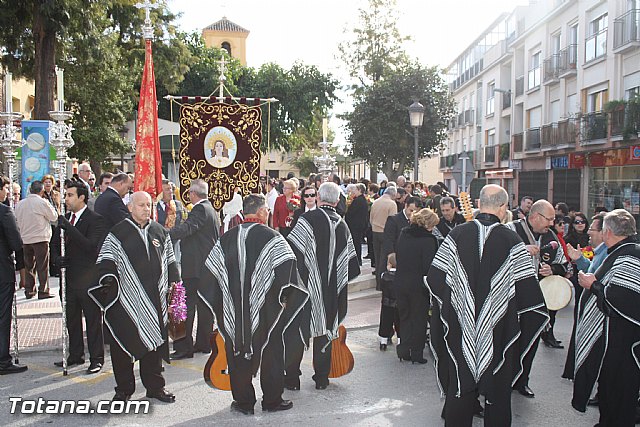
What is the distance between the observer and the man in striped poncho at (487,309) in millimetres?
4754

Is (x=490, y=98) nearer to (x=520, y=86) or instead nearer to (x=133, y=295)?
(x=520, y=86)

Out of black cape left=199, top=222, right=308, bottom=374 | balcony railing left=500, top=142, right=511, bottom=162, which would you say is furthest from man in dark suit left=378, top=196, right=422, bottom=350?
balcony railing left=500, top=142, right=511, bottom=162

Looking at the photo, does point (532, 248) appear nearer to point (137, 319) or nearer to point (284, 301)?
point (284, 301)

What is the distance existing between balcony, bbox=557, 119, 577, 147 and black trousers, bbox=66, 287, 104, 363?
80.5ft

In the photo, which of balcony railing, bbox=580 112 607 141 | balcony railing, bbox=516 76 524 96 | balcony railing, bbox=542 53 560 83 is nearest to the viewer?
balcony railing, bbox=580 112 607 141

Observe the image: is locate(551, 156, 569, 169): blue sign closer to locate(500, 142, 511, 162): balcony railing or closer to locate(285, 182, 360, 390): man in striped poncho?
locate(500, 142, 511, 162): balcony railing

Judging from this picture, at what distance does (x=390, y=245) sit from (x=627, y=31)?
18.9m

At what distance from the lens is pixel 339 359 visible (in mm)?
6387

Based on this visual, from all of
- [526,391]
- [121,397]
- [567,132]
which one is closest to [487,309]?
[526,391]

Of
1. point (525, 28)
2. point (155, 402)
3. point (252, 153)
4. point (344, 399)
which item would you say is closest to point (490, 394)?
point (344, 399)

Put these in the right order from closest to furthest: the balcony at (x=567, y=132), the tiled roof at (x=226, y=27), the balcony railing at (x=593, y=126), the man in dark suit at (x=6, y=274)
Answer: the man in dark suit at (x=6, y=274) < the balcony railing at (x=593, y=126) < the balcony at (x=567, y=132) < the tiled roof at (x=226, y=27)

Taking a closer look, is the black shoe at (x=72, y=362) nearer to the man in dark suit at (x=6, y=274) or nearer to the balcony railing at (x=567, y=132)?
the man in dark suit at (x=6, y=274)

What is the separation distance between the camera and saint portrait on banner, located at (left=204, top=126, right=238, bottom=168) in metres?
10.4

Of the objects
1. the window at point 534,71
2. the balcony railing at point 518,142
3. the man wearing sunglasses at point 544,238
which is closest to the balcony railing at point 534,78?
the window at point 534,71
